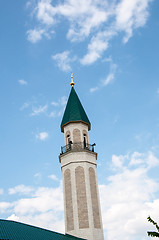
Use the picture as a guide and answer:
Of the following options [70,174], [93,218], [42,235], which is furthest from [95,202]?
→ [42,235]

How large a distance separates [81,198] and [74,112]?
11.3 metres

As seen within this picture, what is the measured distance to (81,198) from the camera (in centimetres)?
3175

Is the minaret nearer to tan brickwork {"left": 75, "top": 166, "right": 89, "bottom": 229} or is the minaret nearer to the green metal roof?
tan brickwork {"left": 75, "top": 166, "right": 89, "bottom": 229}

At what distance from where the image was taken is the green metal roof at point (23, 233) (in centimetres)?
2435

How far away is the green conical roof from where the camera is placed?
3730cm

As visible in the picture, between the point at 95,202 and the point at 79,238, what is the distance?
425 cm

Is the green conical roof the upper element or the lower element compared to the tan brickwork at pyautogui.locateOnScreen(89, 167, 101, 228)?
upper

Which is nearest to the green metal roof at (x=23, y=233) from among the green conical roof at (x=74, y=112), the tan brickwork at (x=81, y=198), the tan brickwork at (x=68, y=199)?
the tan brickwork at (x=68, y=199)

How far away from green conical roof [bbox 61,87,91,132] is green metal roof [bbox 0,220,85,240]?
548 inches

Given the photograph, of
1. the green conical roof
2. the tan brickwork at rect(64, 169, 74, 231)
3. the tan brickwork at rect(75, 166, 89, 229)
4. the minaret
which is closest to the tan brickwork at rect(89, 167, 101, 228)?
the minaret

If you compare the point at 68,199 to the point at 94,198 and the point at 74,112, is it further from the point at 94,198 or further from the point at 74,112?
the point at 74,112

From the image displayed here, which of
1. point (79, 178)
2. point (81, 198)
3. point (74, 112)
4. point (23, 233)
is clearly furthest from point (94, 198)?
point (74, 112)

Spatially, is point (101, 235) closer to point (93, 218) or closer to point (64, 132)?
point (93, 218)

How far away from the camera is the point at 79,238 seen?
29703 millimetres
